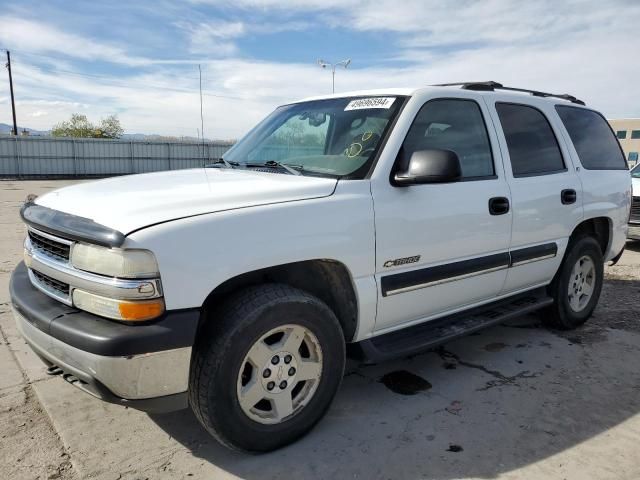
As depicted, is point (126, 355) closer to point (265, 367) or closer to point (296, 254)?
point (265, 367)

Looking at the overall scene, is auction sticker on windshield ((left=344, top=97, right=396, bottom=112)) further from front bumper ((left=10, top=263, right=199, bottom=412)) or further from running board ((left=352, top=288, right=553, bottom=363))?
front bumper ((left=10, top=263, right=199, bottom=412))

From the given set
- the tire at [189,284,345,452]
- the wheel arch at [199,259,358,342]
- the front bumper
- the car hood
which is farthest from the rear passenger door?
the front bumper

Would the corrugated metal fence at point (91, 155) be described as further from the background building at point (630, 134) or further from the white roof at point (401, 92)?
the background building at point (630, 134)

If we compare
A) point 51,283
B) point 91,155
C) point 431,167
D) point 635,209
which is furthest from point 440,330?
point 91,155

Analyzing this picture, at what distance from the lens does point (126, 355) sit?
211cm

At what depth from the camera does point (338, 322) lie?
8.89ft

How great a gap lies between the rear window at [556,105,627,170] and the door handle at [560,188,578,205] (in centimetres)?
→ 38

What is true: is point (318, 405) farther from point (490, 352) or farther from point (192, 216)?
point (490, 352)

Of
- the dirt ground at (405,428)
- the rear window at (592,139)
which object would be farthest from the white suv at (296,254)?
Result: the rear window at (592,139)

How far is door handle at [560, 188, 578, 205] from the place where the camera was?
13.3ft

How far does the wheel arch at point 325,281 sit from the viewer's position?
265 cm

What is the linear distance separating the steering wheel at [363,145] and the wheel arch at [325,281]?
0.70 m

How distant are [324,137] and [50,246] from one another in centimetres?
170

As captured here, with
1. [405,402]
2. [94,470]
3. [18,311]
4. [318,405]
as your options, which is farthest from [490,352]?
[18,311]
